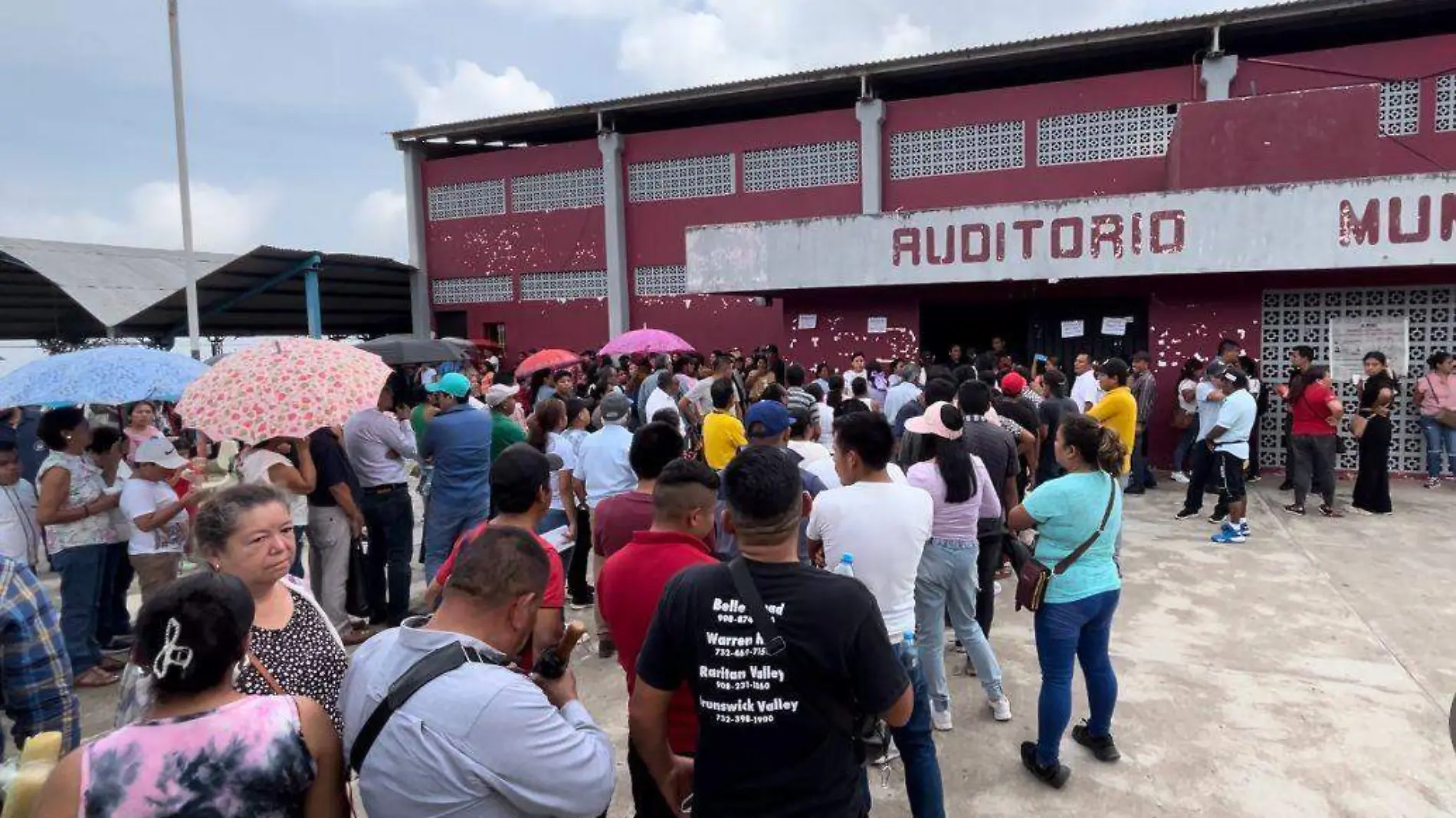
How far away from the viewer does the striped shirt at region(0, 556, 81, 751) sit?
2215 millimetres

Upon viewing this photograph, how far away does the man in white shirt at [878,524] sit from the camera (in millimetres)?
3064

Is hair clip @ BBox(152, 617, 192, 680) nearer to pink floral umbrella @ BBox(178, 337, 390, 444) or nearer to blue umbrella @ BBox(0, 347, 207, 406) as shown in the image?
pink floral umbrella @ BBox(178, 337, 390, 444)

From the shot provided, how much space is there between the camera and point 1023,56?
1520 centimetres

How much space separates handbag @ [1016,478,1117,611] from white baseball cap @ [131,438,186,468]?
4472 mm

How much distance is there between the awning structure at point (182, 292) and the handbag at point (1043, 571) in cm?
1440

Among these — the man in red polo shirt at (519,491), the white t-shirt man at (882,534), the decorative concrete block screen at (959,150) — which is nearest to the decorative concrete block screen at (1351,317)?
the decorative concrete block screen at (959,150)

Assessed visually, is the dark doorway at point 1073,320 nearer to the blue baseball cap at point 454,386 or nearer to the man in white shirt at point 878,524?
the blue baseball cap at point 454,386

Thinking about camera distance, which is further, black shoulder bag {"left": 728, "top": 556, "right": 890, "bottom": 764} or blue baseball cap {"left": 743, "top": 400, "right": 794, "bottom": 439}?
blue baseball cap {"left": 743, "top": 400, "right": 794, "bottom": 439}

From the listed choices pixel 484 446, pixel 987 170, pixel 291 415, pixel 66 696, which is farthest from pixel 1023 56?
pixel 66 696

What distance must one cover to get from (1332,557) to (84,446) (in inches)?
352

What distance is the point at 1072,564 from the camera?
3316 mm

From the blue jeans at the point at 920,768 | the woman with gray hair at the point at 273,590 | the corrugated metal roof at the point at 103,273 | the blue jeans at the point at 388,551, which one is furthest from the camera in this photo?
the corrugated metal roof at the point at 103,273

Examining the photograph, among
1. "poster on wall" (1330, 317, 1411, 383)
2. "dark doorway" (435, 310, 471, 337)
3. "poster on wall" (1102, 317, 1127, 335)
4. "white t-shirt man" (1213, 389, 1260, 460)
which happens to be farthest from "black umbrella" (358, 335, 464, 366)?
"poster on wall" (1330, 317, 1411, 383)

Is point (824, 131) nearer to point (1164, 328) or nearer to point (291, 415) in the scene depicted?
point (1164, 328)
